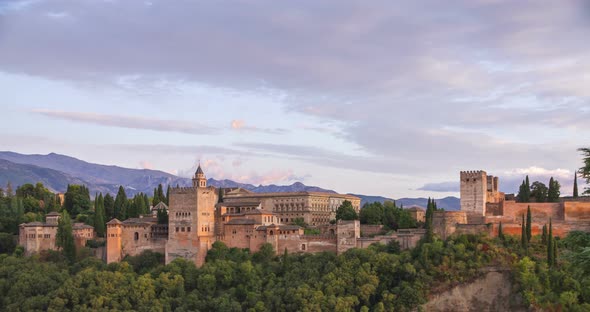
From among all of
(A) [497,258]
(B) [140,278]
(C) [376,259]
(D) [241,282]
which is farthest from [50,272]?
(A) [497,258]

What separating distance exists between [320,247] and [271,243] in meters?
3.37

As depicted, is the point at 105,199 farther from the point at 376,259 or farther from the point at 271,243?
the point at 376,259

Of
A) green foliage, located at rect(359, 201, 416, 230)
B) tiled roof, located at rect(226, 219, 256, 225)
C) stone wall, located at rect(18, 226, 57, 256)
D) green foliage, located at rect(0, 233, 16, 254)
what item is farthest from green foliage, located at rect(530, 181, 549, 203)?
green foliage, located at rect(0, 233, 16, 254)

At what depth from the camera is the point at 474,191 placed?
5388 centimetres

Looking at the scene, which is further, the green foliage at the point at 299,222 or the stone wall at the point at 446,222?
the green foliage at the point at 299,222

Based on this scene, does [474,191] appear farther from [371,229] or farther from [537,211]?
[371,229]

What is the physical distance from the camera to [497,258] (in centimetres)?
4731

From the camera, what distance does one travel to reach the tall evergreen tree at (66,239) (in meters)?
55.0

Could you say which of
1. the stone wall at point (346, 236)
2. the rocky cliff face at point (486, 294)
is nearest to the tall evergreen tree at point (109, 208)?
the stone wall at point (346, 236)

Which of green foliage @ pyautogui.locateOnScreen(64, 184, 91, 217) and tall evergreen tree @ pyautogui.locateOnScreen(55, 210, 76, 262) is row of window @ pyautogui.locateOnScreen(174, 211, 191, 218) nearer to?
tall evergreen tree @ pyautogui.locateOnScreen(55, 210, 76, 262)

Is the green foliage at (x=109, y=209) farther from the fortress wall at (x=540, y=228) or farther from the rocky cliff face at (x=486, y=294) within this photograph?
the fortress wall at (x=540, y=228)

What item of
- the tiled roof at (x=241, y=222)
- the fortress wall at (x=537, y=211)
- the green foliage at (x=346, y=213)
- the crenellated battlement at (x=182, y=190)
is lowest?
the tiled roof at (x=241, y=222)

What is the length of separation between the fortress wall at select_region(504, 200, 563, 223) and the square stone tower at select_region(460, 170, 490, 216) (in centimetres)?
216

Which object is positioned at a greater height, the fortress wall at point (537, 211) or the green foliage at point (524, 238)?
the fortress wall at point (537, 211)
